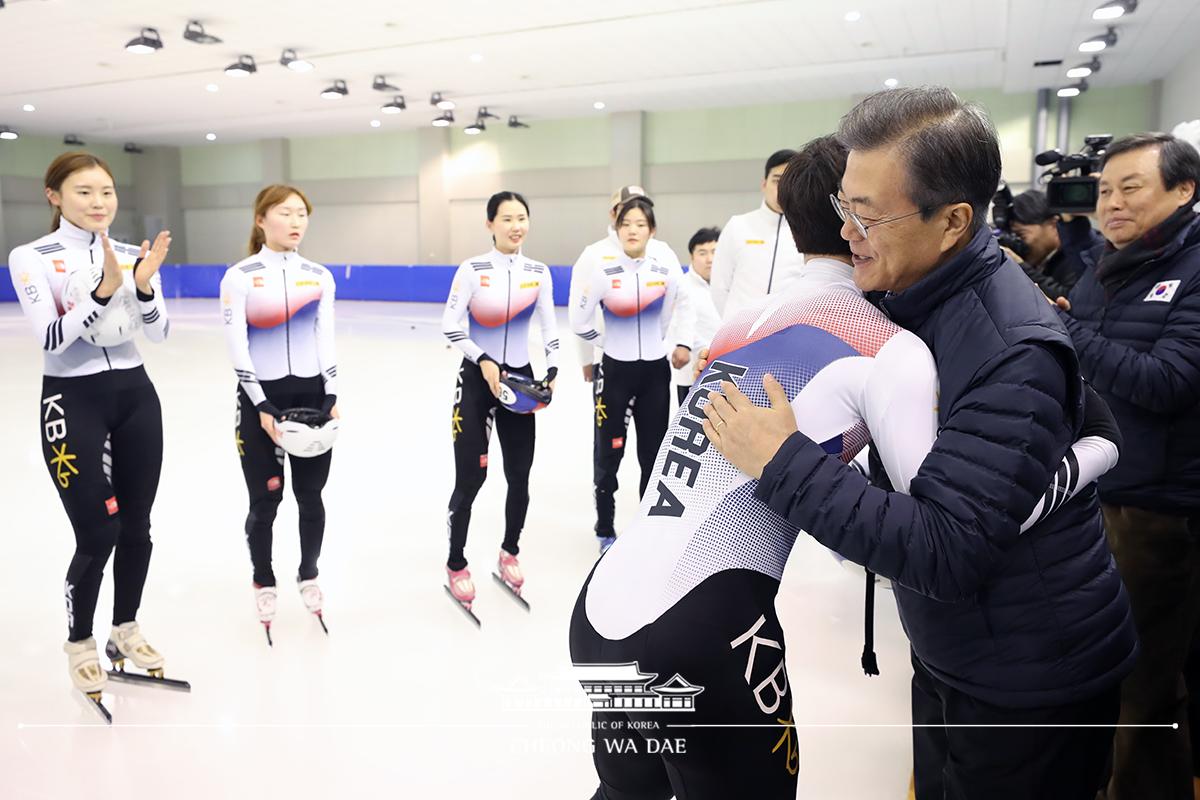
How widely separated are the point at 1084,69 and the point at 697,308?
12316 mm

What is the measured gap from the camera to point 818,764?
2.52m

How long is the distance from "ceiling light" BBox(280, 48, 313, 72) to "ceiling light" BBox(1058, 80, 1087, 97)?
44.8 ft

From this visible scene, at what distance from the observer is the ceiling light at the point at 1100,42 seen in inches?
453

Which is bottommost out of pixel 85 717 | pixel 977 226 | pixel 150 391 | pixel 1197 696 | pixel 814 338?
pixel 85 717

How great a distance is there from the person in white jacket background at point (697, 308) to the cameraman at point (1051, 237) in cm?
143

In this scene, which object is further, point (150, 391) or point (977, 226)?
point (150, 391)

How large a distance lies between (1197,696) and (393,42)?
1402cm

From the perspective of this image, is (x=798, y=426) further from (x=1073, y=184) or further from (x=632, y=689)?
(x=1073, y=184)

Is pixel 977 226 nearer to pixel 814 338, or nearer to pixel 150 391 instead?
pixel 814 338

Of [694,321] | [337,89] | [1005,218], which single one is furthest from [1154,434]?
[337,89]

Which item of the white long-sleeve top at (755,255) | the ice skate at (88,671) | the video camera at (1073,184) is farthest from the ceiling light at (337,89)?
the video camera at (1073,184)

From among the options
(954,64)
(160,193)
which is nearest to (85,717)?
(954,64)

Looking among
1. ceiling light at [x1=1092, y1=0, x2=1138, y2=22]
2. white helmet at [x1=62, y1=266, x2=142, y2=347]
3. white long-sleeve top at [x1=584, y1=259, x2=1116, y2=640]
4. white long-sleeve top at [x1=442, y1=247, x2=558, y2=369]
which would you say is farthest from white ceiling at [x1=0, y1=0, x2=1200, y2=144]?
white long-sleeve top at [x1=584, y1=259, x2=1116, y2=640]

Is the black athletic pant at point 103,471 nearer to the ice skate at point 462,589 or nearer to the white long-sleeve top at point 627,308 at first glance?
the ice skate at point 462,589
